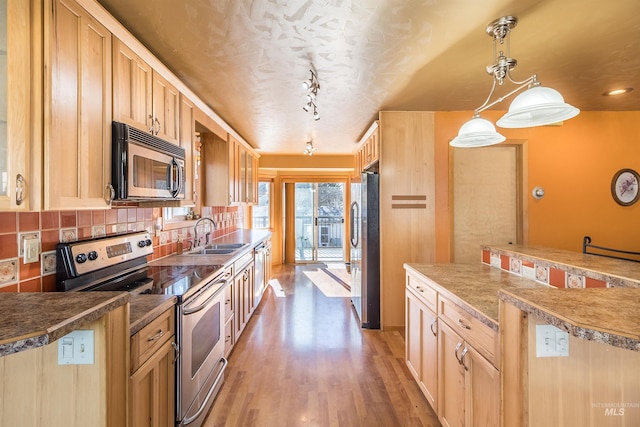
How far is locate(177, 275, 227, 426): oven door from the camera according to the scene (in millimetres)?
1613

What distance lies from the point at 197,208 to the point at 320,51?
94.8 inches

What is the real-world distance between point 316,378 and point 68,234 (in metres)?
1.98

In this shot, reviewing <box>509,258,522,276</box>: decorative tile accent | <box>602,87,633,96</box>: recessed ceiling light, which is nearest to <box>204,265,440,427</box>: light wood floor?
<box>509,258,522,276</box>: decorative tile accent

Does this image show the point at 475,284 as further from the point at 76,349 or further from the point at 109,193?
the point at 109,193

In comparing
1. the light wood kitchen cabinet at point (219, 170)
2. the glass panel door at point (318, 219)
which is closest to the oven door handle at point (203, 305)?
the light wood kitchen cabinet at point (219, 170)

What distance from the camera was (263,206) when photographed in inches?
265

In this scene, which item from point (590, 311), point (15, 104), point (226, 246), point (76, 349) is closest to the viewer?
point (590, 311)

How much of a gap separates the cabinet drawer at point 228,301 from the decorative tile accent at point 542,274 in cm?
229

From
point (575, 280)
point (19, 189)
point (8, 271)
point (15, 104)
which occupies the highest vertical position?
point (15, 104)

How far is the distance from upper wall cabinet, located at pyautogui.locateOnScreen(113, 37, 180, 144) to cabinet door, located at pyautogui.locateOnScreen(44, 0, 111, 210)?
7 cm

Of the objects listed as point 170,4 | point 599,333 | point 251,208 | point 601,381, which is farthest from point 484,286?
point 251,208

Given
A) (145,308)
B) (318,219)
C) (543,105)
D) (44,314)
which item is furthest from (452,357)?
(318,219)

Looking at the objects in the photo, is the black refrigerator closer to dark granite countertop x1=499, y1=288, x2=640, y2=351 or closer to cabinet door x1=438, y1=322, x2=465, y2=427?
cabinet door x1=438, y1=322, x2=465, y2=427

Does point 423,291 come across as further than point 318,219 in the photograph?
No
